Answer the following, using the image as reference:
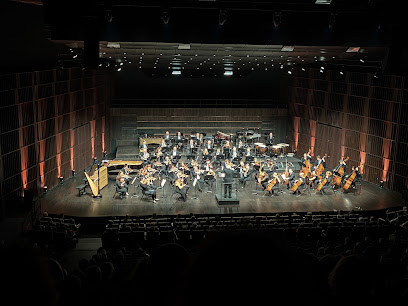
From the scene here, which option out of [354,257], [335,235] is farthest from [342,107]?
[354,257]

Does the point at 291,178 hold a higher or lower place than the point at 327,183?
higher

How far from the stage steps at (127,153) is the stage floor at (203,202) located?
3976 millimetres

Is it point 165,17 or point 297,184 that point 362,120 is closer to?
point 297,184

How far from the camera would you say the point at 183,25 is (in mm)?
10164

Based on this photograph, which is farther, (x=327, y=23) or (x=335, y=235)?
(x=335, y=235)

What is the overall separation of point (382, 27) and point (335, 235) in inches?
199

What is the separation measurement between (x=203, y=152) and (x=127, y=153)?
490cm

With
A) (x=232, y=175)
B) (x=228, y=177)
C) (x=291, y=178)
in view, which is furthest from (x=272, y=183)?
(x=228, y=177)

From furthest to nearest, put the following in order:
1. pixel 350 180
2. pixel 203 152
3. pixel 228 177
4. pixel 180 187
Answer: pixel 203 152 < pixel 350 180 < pixel 180 187 < pixel 228 177

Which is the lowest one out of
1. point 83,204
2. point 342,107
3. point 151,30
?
point 83,204

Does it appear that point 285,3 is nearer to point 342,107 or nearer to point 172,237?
point 172,237

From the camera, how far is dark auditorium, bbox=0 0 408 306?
47.5 inches

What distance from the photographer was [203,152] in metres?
18.0

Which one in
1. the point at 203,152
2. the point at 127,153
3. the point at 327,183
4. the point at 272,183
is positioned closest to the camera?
the point at 272,183
